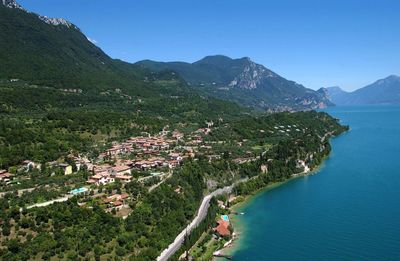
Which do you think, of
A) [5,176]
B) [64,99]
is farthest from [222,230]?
[64,99]

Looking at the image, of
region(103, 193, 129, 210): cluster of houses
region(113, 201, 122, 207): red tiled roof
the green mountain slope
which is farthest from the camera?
the green mountain slope

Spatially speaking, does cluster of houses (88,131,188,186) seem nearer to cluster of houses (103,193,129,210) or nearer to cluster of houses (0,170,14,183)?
cluster of houses (103,193,129,210)

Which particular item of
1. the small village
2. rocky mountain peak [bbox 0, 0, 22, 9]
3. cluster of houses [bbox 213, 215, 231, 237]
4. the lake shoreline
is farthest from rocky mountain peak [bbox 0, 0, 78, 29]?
cluster of houses [bbox 213, 215, 231, 237]

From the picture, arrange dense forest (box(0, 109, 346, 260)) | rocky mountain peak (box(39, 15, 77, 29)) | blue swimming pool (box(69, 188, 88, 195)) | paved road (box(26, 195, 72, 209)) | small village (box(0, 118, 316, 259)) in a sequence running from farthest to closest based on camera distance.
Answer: rocky mountain peak (box(39, 15, 77, 29)) → blue swimming pool (box(69, 188, 88, 195)) → small village (box(0, 118, 316, 259)) → paved road (box(26, 195, 72, 209)) → dense forest (box(0, 109, 346, 260))

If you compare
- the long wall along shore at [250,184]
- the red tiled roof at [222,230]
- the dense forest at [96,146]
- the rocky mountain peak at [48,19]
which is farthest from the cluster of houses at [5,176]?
the rocky mountain peak at [48,19]

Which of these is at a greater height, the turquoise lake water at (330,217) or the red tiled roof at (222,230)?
the red tiled roof at (222,230)

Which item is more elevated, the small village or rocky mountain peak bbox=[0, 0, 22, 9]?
rocky mountain peak bbox=[0, 0, 22, 9]

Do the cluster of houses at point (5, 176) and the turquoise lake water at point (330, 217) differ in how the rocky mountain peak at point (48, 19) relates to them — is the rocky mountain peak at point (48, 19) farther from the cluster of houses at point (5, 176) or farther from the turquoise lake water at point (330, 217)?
the turquoise lake water at point (330, 217)
